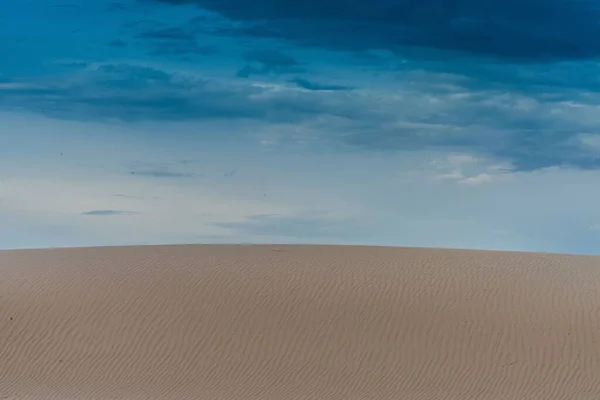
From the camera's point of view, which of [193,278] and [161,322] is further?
[193,278]

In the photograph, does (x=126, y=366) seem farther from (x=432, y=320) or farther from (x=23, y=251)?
(x=23, y=251)

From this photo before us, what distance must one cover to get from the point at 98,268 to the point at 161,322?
4453mm

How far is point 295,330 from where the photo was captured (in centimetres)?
1866

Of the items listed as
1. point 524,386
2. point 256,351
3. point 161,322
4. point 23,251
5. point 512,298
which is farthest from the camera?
point 23,251

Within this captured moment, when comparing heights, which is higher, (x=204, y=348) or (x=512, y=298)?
(x=512, y=298)

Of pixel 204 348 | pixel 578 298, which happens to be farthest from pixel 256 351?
pixel 578 298

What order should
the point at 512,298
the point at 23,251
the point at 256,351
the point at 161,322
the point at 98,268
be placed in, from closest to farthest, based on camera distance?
the point at 256,351
the point at 161,322
the point at 512,298
the point at 98,268
the point at 23,251

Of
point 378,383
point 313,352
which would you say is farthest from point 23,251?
point 378,383

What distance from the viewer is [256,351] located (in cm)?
1780

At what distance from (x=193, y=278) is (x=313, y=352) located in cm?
488

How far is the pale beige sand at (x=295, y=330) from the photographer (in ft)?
54.2

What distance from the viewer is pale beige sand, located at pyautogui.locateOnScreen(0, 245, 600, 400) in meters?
16.5

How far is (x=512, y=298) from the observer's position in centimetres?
2061

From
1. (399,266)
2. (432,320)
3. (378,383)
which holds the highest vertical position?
(399,266)
